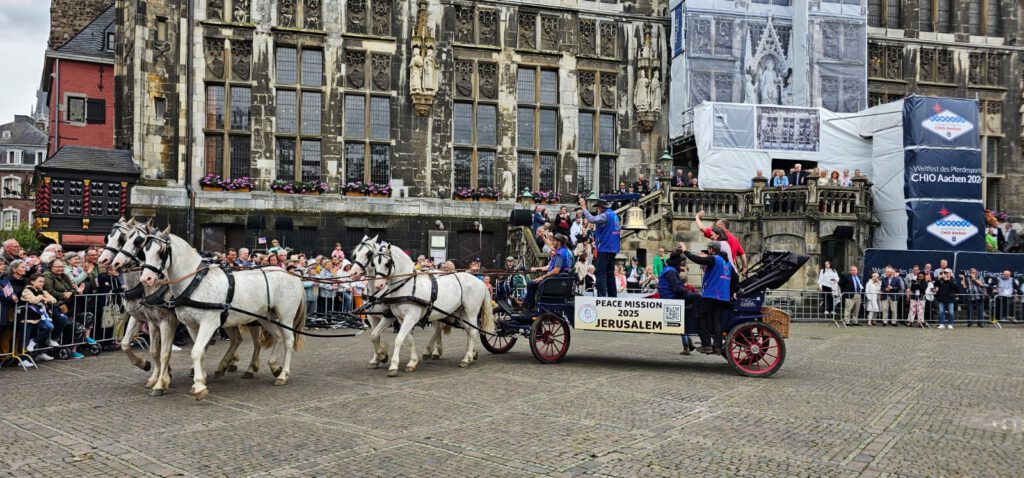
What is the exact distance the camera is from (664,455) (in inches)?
258

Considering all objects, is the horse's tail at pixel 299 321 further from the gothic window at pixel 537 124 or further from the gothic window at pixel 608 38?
the gothic window at pixel 608 38

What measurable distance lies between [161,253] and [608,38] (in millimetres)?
23492

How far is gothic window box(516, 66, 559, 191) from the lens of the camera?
2891 cm

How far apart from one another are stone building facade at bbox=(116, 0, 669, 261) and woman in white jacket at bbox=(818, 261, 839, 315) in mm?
9506

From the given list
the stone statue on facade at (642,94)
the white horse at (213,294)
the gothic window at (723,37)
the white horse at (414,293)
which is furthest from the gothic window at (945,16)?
the white horse at (213,294)

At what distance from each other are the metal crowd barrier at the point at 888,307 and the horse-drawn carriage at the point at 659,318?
36.5 ft

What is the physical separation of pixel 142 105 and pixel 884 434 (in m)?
24.4

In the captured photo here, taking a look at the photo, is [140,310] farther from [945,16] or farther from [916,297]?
[945,16]

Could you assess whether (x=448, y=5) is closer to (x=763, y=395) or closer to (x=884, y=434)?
(x=763, y=395)

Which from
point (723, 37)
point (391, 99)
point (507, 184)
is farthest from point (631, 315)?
point (723, 37)

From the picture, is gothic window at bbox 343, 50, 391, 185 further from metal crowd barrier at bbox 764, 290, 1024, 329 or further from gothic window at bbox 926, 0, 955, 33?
gothic window at bbox 926, 0, 955, 33

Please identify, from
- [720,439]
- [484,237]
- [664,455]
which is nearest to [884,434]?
[720,439]

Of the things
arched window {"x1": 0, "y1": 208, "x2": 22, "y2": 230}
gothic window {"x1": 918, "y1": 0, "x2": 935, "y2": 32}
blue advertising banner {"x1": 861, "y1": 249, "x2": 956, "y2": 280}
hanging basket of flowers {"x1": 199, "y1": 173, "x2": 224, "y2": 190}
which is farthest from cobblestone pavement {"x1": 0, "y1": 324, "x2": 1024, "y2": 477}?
arched window {"x1": 0, "y1": 208, "x2": 22, "y2": 230}

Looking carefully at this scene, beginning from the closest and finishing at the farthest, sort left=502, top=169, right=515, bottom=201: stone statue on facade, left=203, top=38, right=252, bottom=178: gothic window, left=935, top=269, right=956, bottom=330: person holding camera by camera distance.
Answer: left=935, top=269, right=956, bottom=330: person holding camera
left=203, top=38, right=252, bottom=178: gothic window
left=502, top=169, right=515, bottom=201: stone statue on facade
